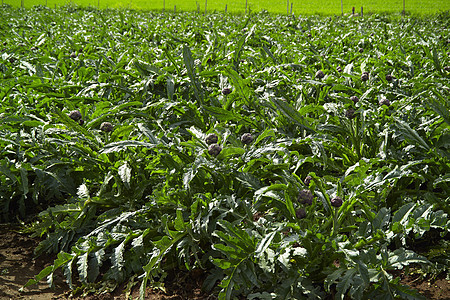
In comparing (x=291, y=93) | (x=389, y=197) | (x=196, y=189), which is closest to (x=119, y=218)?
(x=196, y=189)

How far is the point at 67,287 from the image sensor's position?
104 inches

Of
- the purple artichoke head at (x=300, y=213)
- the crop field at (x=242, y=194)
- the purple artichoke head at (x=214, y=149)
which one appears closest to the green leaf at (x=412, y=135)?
the crop field at (x=242, y=194)

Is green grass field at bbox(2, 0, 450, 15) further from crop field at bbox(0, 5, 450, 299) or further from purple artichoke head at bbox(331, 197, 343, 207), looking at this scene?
purple artichoke head at bbox(331, 197, 343, 207)

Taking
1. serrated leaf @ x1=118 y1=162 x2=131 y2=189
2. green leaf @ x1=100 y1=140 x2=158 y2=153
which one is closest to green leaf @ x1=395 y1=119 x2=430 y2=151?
green leaf @ x1=100 y1=140 x2=158 y2=153

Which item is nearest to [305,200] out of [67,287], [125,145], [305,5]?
[125,145]

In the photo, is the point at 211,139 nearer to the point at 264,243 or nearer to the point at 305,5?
the point at 264,243

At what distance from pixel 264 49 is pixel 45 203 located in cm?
323

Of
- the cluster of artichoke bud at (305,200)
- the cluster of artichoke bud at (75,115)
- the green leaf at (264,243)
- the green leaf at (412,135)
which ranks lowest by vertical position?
the green leaf at (264,243)

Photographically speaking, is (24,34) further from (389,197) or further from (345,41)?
(389,197)

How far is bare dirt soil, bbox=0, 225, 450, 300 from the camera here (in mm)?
2388

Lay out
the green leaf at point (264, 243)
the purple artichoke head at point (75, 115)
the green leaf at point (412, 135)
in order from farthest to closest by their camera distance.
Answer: the purple artichoke head at point (75, 115), the green leaf at point (412, 135), the green leaf at point (264, 243)

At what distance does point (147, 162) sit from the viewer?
330 cm

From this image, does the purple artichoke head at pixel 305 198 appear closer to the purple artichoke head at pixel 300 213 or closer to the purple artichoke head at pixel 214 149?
the purple artichoke head at pixel 300 213

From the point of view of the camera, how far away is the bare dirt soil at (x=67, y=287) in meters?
2.39
